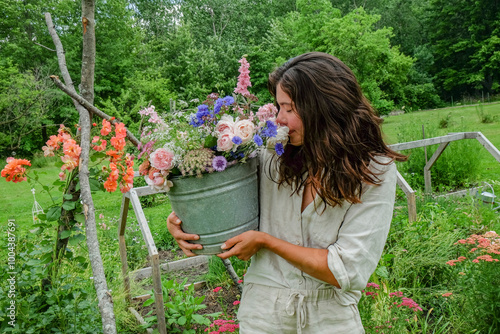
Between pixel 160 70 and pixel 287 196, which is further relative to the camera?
pixel 160 70

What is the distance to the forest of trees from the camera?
17.1 m

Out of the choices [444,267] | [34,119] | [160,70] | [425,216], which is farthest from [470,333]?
[160,70]

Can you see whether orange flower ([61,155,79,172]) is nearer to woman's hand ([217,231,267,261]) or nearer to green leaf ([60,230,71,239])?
green leaf ([60,230,71,239])

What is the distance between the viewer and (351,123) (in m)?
1.29

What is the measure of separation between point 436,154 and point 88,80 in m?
5.05

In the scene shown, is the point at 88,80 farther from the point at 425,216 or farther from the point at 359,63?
the point at 359,63

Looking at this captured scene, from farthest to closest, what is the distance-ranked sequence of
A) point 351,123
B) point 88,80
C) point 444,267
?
1. point 444,267
2. point 88,80
3. point 351,123

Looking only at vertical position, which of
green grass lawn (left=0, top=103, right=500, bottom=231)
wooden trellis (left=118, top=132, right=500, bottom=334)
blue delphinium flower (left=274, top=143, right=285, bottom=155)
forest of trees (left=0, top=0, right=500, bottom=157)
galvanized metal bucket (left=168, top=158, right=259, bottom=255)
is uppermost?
forest of trees (left=0, top=0, right=500, bottom=157)

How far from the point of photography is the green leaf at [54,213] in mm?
2161

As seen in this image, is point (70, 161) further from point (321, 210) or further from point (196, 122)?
point (321, 210)

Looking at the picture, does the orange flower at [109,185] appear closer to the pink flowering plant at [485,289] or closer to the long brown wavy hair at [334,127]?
the long brown wavy hair at [334,127]

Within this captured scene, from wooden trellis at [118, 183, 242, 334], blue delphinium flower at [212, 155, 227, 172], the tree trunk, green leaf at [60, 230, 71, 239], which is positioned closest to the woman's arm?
blue delphinium flower at [212, 155, 227, 172]

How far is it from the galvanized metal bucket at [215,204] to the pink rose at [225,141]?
0.30 feet

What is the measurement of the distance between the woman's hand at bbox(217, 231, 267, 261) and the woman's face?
334mm
